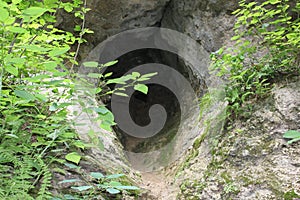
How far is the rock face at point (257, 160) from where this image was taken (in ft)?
7.36

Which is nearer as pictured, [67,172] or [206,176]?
[67,172]

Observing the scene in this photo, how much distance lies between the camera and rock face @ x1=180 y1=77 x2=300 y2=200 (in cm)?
224

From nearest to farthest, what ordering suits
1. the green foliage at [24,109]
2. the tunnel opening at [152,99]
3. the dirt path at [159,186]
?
1. the green foliage at [24,109]
2. the dirt path at [159,186]
3. the tunnel opening at [152,99]

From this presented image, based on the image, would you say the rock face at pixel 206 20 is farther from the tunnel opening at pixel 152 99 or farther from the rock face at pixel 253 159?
the rock face at pixel 253 159

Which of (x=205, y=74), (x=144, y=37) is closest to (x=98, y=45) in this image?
(x=144, y=37)

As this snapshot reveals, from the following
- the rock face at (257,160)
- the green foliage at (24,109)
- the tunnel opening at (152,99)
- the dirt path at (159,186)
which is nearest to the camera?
the green foliage at (24,109)

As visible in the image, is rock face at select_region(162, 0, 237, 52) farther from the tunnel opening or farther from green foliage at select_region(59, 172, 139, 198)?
green foliage at select_region(59, 172, 139, 198)

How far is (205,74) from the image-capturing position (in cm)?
445

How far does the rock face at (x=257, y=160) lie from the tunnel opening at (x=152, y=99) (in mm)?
1660

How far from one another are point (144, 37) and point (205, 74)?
1963 mm

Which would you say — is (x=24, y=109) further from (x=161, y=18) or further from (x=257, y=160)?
(x=161, y=18)

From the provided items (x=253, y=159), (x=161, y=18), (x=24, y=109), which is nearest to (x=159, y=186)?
(x=253, y=159)

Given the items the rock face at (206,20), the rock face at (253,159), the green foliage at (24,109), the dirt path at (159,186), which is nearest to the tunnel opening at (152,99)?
the rock face at (206,20)

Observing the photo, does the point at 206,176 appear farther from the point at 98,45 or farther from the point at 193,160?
the point at 98,45
